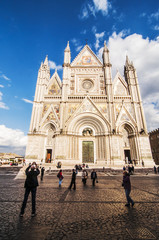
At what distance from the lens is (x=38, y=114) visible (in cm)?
2317

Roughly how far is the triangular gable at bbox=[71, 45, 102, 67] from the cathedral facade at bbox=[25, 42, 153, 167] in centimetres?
282

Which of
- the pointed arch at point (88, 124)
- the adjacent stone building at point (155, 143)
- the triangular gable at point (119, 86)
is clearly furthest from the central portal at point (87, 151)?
the adjacent stone building at point (155, 143)

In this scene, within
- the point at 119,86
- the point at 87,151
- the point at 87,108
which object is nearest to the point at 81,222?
the point at 87,151

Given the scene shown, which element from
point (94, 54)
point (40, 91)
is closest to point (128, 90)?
point (94, 54)

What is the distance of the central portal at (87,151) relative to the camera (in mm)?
22141

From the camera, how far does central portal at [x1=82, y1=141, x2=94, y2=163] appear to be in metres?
22.1

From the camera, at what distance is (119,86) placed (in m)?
26.2

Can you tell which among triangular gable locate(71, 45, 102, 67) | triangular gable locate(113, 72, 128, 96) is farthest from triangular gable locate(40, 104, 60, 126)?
triangular gable locate(113, 72, 128, 96)

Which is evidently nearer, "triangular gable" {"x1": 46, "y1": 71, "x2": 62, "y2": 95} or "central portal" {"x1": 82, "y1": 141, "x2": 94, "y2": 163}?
"central portal" {"x1": 82, "y1": 141, "x2": 94, "y2": 163}

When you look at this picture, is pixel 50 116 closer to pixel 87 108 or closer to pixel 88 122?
pixel 87 108

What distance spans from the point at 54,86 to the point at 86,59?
1022cm

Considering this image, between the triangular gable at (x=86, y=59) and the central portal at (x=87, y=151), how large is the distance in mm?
17488

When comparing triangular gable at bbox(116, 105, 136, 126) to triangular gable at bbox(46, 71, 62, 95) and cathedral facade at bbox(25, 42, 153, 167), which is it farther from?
triangular gable at bbox(46, 71, 62, 95)

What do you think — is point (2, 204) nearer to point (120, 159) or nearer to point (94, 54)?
point (120, 159)
